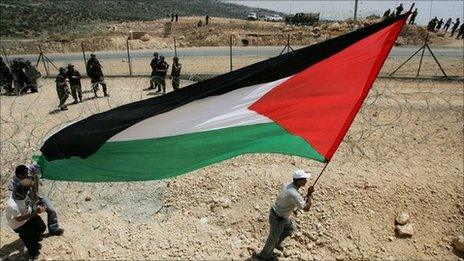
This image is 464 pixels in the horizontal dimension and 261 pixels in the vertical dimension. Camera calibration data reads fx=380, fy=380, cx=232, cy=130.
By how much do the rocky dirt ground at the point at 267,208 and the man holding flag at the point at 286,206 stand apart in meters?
0.65

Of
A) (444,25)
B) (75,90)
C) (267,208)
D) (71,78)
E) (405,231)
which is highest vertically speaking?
(444,25)

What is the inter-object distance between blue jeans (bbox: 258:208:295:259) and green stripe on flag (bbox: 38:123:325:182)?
156 cm

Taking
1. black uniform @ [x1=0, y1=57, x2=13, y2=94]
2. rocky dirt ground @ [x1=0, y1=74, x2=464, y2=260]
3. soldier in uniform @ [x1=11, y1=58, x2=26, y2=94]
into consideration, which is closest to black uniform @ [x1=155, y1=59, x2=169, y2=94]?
soldier in uniform @ [x1=11, y1=58, x2=26, y2=94]

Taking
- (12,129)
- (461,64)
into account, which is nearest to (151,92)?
(12,129)

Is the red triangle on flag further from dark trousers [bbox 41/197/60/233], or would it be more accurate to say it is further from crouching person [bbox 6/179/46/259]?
dark trousers [bbox 41/197/60/233]

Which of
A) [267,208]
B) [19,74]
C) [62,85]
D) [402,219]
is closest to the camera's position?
[402,219]

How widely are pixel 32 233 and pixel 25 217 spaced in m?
0.45

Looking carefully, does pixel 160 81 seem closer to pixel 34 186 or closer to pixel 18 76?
pixel 18 76

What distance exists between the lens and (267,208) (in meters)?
7.42

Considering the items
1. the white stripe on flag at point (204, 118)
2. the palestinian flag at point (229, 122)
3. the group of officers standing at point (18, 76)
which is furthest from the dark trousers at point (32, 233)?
the group of officers standing at point (18, 76)

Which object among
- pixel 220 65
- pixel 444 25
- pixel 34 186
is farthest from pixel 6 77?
pixel 444 25

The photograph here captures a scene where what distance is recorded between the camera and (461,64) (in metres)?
21.5

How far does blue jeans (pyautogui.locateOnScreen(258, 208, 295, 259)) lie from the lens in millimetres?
5703

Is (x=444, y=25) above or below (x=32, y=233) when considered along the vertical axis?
above
